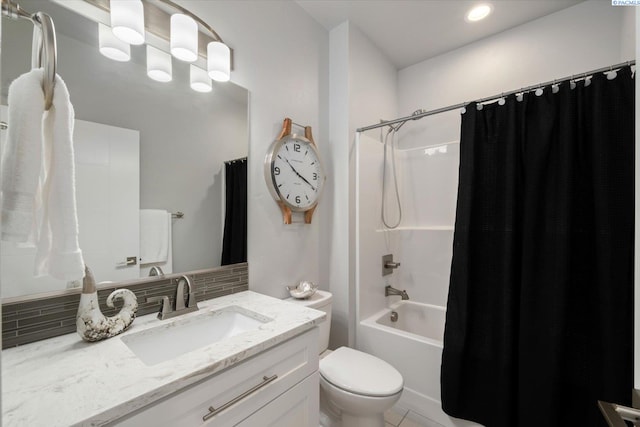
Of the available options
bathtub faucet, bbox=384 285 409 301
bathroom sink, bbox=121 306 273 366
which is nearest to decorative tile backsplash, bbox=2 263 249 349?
bathroom sink, bbox=121 306 273 366

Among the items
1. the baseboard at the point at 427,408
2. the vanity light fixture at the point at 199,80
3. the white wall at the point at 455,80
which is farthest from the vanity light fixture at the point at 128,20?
the baseboard at the point at 427,408

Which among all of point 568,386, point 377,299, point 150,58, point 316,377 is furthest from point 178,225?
point 568,386

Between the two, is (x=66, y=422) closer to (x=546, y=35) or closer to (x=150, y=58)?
(x=150, y=58)

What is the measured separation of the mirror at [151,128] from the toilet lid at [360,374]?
862 mm

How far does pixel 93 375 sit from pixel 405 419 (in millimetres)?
1758

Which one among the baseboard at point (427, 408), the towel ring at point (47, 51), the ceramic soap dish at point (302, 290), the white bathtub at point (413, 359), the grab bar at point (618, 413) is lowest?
the baseboard at point (427, 408)

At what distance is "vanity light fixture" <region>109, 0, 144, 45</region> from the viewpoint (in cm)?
105

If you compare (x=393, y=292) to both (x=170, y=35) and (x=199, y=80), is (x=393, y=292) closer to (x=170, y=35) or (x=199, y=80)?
(x=199, y=80)

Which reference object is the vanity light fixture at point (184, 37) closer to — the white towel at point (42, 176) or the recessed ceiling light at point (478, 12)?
the white towel at point (42, 176)

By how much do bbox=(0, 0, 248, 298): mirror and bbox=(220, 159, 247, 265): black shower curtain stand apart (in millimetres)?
38

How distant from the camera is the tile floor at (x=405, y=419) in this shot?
1.71 meters

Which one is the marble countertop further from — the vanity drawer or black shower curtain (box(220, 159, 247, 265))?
black shower curtain (box(220, 159, 247, 265))

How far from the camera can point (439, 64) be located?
2533 millimetres

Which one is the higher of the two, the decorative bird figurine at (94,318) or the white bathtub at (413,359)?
the decorative bird figurine at (94,318)
